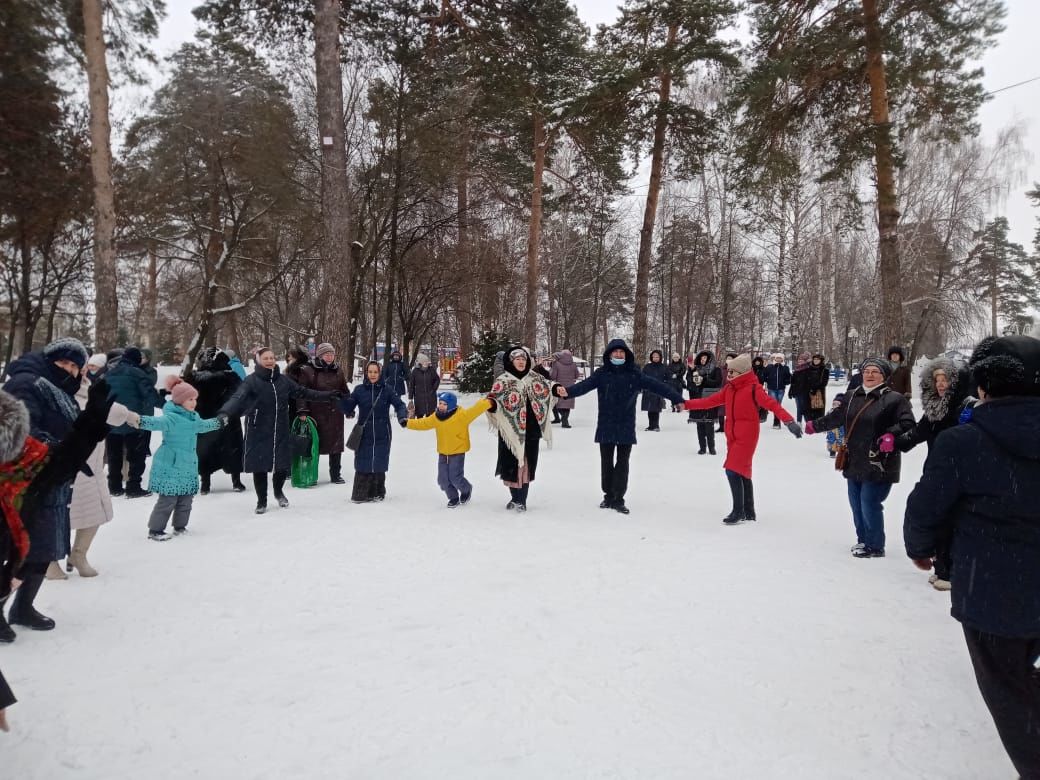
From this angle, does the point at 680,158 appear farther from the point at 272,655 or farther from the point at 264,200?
the point at 272,655

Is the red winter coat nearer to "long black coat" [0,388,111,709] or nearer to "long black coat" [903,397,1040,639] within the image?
"long black coat" [903,397,1040,639]

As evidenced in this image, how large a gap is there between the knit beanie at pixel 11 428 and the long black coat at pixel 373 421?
16.6 feet

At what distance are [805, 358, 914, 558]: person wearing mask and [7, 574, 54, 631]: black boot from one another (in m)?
6.00

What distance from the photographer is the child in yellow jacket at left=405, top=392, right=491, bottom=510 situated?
7.66 metres

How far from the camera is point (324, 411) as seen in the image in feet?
29.6

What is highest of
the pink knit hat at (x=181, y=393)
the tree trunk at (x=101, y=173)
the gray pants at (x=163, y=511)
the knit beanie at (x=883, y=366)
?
the tree trunk at (x=101, y=173)

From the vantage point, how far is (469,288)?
22906 mm

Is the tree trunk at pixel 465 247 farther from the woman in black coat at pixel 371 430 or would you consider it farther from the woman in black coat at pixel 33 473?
the woman in black coat at pixel 33 473

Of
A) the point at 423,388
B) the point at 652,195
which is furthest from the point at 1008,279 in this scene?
the point at 423,388

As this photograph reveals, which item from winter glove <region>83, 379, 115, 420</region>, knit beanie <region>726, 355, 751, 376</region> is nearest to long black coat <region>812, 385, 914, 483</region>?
knit beanie <region>726, 355, 751, 376</region>

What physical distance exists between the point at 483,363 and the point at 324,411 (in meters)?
11.0

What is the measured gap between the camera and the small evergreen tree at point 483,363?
776 inches

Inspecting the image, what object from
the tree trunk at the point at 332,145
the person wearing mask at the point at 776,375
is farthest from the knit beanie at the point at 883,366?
the person wearing mask at the point at 776,375

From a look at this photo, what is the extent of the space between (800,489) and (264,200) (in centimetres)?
1903
